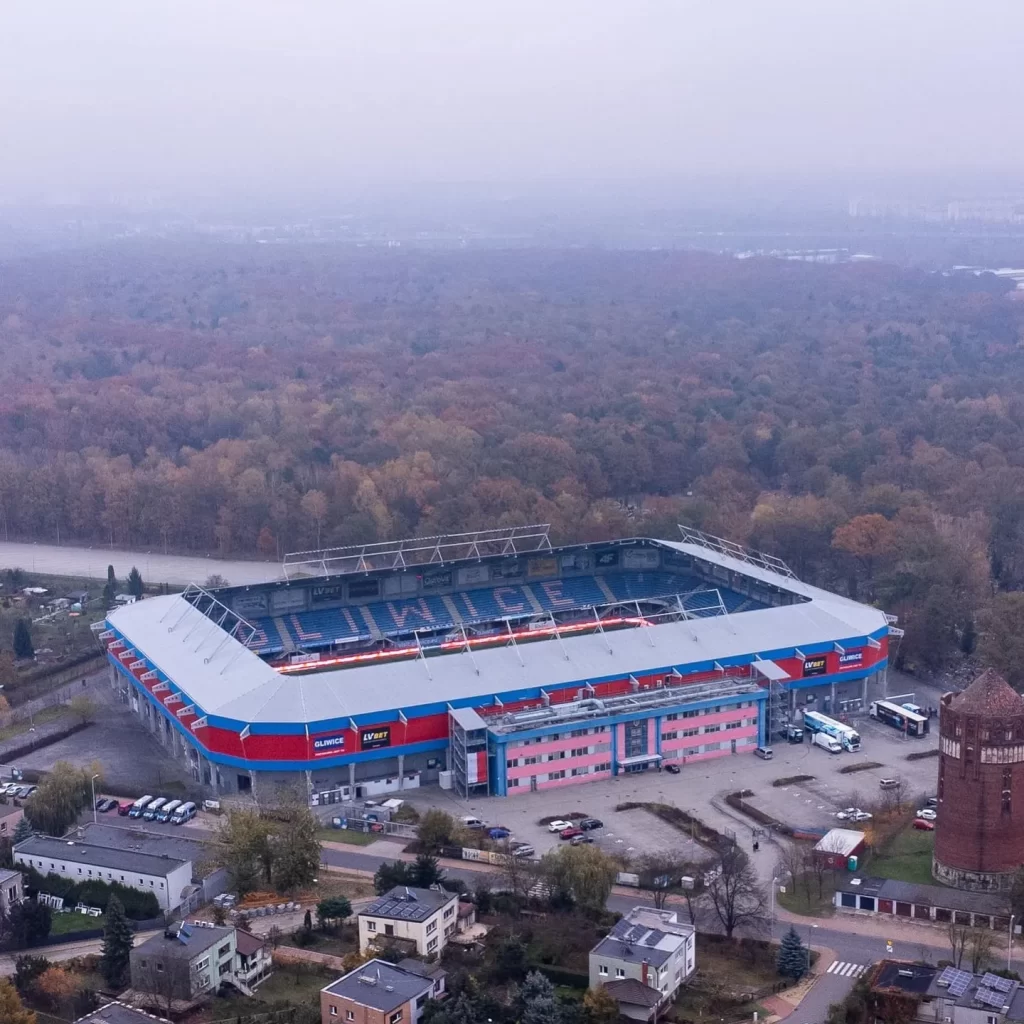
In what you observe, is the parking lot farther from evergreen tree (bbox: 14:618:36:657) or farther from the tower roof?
evergreen tree (bbox: 14:618:36:657)

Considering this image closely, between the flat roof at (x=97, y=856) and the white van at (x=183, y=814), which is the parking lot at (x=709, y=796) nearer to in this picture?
the white van at (x=183, y=814)

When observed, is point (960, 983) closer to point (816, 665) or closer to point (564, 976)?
point (564, 976)

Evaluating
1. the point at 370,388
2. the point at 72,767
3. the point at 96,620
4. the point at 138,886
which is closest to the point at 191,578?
the point at 96,620

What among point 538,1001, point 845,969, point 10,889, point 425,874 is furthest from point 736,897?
point 10,889

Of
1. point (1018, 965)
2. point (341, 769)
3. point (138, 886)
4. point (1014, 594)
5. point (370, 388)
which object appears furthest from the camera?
point (370, 388)

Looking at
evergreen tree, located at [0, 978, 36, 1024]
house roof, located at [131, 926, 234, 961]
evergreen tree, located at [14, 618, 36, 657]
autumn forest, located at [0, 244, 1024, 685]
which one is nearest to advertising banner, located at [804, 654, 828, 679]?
autumn forest, located at [0, 244, 1024, 685]

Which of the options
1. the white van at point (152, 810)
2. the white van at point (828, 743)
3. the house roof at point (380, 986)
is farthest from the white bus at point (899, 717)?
the house roof at point (380, 986)

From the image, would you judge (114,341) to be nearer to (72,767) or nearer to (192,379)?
(192,379)
